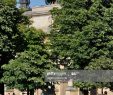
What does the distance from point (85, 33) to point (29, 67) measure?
6.06 metres

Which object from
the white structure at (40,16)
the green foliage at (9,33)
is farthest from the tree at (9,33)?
the white structure at (40,16)

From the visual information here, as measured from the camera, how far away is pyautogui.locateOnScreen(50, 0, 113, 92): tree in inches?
1882

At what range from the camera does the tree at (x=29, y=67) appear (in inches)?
2002

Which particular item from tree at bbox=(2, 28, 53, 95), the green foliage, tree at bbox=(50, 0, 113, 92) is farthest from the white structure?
tree at bbox=(50, 0, 113, 92)

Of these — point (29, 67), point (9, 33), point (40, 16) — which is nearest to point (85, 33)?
point (29, 67)

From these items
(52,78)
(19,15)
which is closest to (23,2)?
(19,15)

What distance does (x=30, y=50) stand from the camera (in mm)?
51906

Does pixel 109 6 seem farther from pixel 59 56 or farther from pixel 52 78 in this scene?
pixel 52 78

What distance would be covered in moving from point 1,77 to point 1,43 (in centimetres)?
341

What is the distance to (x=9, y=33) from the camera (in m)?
50.8

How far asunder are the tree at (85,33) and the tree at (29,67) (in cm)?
191

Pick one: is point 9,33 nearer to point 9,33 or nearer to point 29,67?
point 9,33

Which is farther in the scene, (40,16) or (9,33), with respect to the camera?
(40,16)

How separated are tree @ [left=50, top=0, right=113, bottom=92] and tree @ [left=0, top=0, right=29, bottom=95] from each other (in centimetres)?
325
